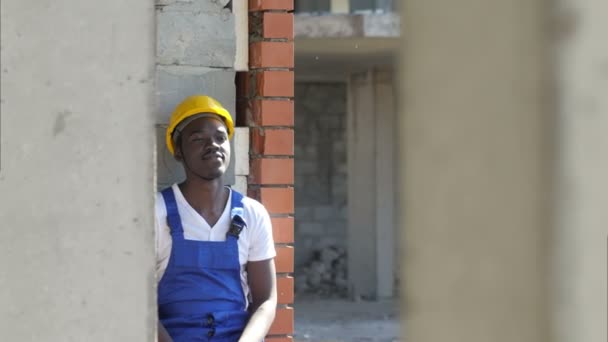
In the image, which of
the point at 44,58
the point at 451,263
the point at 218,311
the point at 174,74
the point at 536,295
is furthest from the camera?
the point at 174,74

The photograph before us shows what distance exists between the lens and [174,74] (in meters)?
4.42

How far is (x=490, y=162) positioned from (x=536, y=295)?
175 mm

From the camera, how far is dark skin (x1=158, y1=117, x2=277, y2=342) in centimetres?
403

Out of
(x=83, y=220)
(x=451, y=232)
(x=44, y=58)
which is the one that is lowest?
(x=83, y=220)

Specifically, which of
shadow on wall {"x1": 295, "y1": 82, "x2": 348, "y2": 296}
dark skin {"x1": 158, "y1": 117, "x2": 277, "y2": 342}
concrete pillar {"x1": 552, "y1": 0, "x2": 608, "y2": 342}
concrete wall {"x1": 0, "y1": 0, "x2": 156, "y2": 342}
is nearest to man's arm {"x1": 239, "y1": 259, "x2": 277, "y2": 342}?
dark skin {"x1": 158, "y1": 117, "x2": 277, "y2": 342}

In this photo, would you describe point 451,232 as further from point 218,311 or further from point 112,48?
point 218,311

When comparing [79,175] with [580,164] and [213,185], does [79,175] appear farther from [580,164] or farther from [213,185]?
[580,164]

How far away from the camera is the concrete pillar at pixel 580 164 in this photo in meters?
1.45

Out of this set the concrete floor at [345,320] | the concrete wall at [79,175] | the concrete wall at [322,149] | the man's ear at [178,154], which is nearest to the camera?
the concrete wall at [79,175]

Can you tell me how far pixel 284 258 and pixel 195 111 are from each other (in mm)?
694

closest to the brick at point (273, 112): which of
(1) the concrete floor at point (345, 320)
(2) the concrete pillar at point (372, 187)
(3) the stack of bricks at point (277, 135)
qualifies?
(3) the stack of bricks at point (277, 135)

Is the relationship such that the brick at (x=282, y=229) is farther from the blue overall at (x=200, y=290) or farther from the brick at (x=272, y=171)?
the blue overall at (x=200, y=290)

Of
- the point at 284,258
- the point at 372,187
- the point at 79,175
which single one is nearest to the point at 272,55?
the point at 284,258

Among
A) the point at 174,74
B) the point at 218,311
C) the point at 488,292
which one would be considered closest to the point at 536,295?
the point at 488,292
